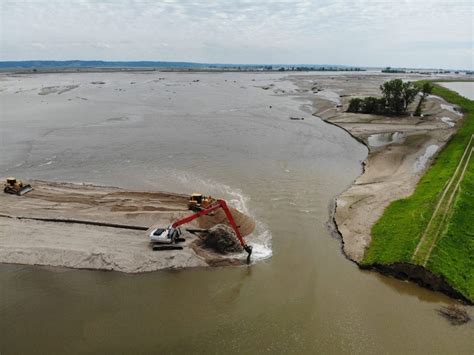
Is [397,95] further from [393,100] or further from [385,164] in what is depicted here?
[385,164]

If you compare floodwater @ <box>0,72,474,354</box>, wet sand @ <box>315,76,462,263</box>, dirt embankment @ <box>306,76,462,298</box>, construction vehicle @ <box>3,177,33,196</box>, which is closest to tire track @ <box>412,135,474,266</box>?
dirt embankment @ <box>306,76,462,298</box>

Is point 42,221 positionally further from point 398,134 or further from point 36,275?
point 398,134

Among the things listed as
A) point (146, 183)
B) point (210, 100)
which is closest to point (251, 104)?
point (210, 100)

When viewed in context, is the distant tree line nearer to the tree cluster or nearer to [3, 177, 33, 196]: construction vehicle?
the tree cluster

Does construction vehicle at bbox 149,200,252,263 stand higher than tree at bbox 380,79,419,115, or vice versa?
tree at bbox 380,79,419,115

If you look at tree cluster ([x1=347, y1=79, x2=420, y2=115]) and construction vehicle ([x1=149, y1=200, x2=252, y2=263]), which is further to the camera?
tree cluster ([x1=347, y1=79, x2=420, y2=115])

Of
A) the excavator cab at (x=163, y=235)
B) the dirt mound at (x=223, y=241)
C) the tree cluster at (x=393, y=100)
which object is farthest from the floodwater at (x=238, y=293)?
the tree cluster at (x=393, y=100)

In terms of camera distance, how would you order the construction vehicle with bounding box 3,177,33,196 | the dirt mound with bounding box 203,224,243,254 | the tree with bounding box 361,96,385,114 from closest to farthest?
the dirt mound with bounding box 203,224,243,254
the construction vehicle with bounding box 3,177,33,196
the tree with bounding box 361,96,385,114
